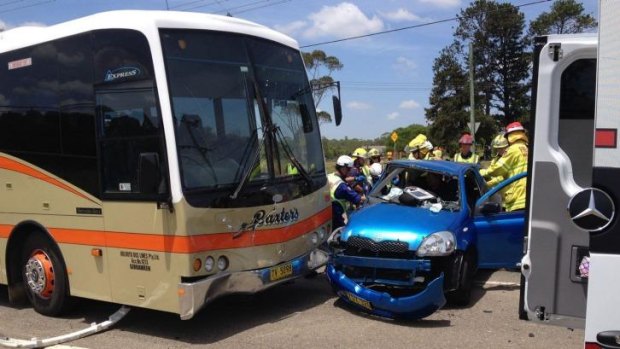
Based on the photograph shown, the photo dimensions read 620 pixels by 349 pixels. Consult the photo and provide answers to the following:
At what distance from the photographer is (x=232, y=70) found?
235 inches

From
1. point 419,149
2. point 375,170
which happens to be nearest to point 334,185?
point 419,149

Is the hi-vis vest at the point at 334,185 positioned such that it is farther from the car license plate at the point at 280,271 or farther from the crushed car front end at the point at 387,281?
the car license plate at the point at 280,271

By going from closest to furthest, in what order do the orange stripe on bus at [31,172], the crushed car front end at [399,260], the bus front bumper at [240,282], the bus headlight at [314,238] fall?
the bus front bumper at [240,282] → the crushed car front end at [399,260] → the orange stripe on bus at [31,172] → the bus headlight at [314,238]

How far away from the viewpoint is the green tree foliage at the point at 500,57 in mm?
59781

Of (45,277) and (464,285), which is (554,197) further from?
(45,277)

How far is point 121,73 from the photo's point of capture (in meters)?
5.69

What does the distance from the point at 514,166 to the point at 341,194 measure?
2401 millimetres

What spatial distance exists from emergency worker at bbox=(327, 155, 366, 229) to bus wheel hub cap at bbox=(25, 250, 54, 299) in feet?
12.5

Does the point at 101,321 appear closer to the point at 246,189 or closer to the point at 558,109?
the point at 246,189

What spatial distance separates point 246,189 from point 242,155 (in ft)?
1.16

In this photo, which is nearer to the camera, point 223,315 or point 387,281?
point 387,281

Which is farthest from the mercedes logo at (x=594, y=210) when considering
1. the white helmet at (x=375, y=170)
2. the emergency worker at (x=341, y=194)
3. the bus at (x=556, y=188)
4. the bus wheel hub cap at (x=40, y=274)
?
the white helmet at (x=375, y=170)

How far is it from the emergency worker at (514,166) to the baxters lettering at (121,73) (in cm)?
478

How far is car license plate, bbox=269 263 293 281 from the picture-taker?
6.12 m
